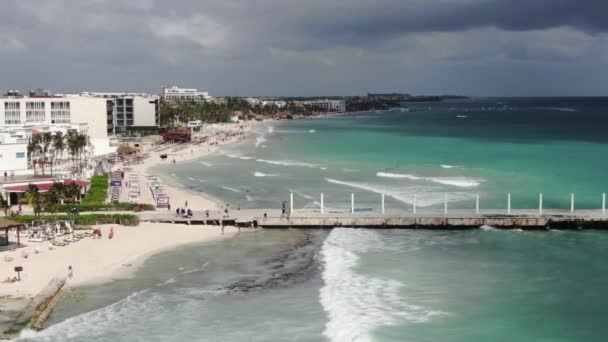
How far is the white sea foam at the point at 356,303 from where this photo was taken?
28.7m

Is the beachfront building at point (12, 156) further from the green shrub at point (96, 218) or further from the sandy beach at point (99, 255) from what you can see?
the sandy beach at point (99, 255)

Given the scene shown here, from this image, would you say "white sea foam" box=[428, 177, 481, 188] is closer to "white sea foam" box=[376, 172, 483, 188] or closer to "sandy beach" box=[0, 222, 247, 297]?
"white sea foam" box=[376, 172, 483, 188]

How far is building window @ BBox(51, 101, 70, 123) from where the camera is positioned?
4299 inches

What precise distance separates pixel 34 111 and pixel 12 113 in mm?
3951

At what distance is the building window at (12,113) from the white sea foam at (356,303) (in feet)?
252

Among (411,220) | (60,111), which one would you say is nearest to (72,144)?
(60,111)

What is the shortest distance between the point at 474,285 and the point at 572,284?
512 cm

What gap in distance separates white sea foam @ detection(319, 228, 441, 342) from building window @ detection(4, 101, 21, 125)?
76734mm

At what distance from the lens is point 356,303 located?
32.1 metres

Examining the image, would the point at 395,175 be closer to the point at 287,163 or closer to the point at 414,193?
the point at 414,193

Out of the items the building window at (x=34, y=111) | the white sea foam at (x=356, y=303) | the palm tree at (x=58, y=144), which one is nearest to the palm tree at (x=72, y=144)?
the palm tree at (x=58, y=144)

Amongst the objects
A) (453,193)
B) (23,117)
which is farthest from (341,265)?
(23,117)

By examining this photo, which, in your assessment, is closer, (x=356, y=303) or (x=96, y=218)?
(x=356, y=303)

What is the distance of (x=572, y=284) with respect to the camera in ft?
116
